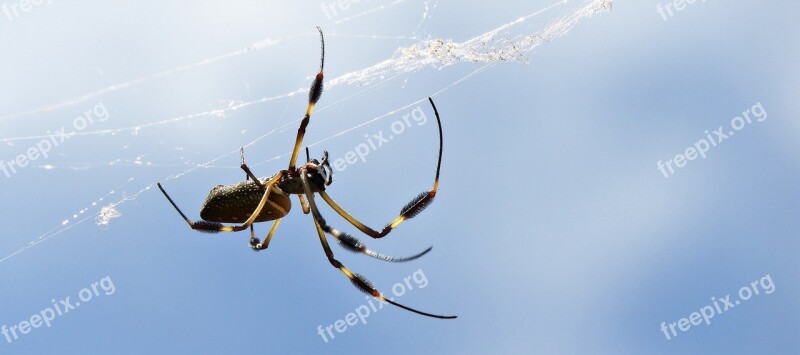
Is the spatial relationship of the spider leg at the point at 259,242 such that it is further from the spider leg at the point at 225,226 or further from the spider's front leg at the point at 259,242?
the spider leg at the point at 225,226


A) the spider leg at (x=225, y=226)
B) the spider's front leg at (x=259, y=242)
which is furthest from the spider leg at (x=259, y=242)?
the spider leg at (x=225, y=226)

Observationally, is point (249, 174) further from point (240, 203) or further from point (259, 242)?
point (259, 242)

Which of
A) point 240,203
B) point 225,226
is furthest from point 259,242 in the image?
point 240,203

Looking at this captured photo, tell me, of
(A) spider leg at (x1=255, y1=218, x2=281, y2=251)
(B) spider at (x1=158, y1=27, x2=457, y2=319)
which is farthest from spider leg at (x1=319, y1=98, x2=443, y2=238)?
(A) spider leg at (x1=255, y1=218, x2=281, y2=251)

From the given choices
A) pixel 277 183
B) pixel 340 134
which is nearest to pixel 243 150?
pixel 277 183

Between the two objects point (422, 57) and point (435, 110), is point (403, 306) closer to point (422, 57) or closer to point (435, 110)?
point (435, 110)

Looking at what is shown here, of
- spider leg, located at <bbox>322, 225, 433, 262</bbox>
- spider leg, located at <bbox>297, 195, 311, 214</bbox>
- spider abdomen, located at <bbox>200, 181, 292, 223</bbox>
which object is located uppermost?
spider abdomen, located at <bbox>200, 181, 292, 223</bbox>

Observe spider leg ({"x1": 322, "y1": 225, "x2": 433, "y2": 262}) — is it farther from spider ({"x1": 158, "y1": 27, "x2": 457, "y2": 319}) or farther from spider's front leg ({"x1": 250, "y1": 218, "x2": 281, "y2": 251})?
spider's front leg ({"x1": 250, "y1": 218, "x2": 281, "y2": 251})

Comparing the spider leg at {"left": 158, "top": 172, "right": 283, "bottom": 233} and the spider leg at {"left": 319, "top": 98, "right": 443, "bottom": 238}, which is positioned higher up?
the spider leg at {"left": 158, "top": 172, "right": 283, "bottom": 233}
